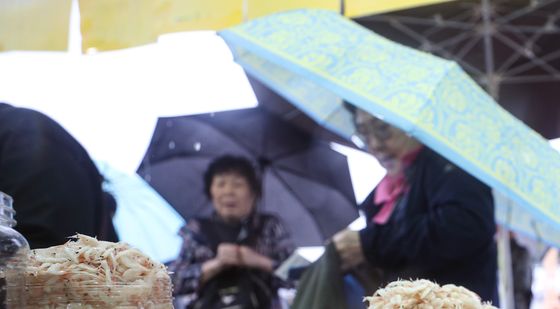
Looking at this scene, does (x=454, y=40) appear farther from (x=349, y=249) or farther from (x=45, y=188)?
(x=45, y=188)

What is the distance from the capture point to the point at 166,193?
4.99 m

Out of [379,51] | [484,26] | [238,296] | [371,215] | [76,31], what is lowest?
[238,296]

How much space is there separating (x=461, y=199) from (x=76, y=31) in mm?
1789

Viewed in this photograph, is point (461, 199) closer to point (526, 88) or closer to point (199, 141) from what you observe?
point (526, 88)

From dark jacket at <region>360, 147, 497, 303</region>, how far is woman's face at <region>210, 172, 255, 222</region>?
1.65 metres

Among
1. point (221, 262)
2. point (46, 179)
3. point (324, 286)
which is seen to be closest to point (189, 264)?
point (221, 262)

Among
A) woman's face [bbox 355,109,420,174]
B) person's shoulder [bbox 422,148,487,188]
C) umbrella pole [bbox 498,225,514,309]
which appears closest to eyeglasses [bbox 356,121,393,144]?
woman's face [bbox 355,109,420,174]

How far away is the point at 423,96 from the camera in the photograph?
102 inches

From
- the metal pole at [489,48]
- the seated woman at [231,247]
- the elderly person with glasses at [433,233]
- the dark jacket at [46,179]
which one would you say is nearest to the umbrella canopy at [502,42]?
the metal pole at [489,48]

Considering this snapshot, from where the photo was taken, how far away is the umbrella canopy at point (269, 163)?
4930mm

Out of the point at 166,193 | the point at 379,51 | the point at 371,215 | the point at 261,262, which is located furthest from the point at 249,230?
the point at 379,51

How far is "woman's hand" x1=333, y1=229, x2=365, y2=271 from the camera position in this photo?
2.85m

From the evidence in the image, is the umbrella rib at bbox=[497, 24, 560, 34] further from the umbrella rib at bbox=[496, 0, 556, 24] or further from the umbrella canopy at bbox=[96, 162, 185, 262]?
the umbrella canopy at bbox=[96, 162, 185, 262]

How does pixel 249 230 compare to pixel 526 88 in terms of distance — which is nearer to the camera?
pixel 249 230
